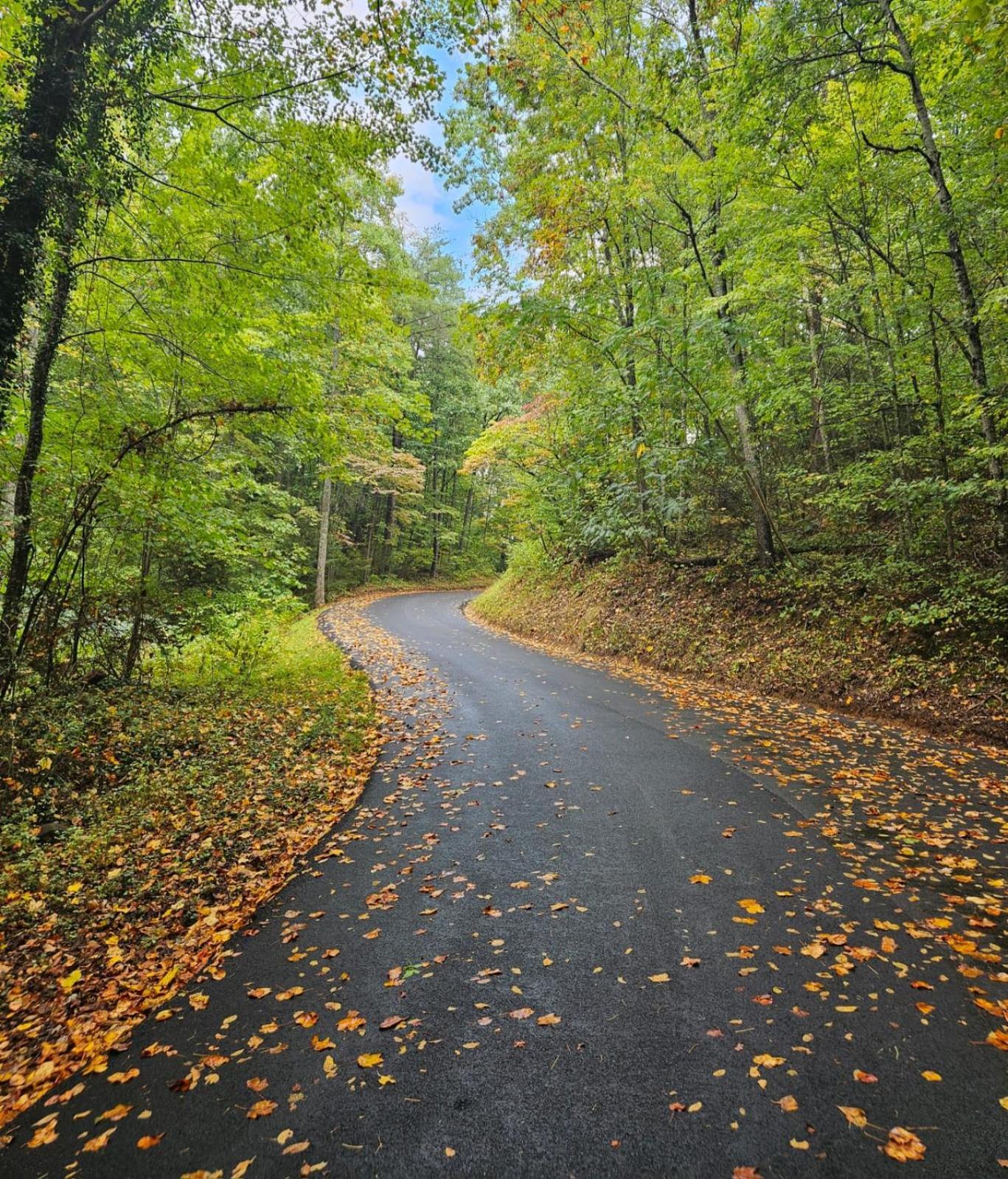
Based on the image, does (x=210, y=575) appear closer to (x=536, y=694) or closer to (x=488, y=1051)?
(x=536, y=694)

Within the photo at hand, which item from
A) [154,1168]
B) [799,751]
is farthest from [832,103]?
[154,1168]

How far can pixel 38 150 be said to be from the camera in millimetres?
5105

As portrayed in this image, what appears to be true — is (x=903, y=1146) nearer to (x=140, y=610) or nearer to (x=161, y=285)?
(x=140, y=610)

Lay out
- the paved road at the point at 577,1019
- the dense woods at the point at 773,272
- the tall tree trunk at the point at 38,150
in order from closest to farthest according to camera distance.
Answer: the paved road at the point at 577,1019, the tall tree trunk at the point at 38,150, the dense woods at the point at 773,272

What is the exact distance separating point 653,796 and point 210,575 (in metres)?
10.6

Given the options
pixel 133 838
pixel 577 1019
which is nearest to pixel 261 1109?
pixel 577 1019

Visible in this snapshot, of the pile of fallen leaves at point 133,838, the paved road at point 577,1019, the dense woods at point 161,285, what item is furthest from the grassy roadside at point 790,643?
the dense woods at point 161,285

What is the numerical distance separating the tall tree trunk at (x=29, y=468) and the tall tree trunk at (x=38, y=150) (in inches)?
13.5

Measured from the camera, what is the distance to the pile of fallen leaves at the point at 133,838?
319 cm

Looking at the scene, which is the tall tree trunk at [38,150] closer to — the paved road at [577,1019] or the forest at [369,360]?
the forest at [369,360]

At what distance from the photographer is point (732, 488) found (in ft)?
43.6

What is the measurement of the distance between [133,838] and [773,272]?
1202 centimetres

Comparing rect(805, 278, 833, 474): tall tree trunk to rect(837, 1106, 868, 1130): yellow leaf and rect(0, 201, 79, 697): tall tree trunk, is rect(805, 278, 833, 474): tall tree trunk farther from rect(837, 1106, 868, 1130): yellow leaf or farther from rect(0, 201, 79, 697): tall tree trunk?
rect(0, 201, 79, 697): tall tree trunk

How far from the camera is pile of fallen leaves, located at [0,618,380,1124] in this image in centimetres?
319
